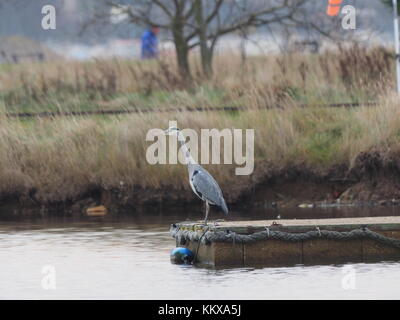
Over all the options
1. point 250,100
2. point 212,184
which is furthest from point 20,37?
point 212,184

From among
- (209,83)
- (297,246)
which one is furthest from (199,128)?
(297,246)

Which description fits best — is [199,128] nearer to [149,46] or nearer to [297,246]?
[297,246]

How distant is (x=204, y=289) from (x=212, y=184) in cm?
240

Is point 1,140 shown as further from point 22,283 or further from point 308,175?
point 22,283

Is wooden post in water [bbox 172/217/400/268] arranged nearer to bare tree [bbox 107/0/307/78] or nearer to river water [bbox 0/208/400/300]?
river water [bbox 0/208/400/300]

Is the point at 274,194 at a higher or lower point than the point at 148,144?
lower

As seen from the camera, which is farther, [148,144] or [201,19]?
[201,19]

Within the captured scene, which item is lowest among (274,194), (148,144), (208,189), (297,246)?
(297,246)

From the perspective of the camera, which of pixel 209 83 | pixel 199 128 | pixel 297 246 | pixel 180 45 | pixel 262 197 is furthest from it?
pixel 180 45

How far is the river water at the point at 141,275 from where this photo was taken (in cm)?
1666

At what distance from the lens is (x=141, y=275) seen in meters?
18.2

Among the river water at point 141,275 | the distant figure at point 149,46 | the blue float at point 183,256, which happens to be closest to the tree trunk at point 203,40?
the distant figure at point 149,46
